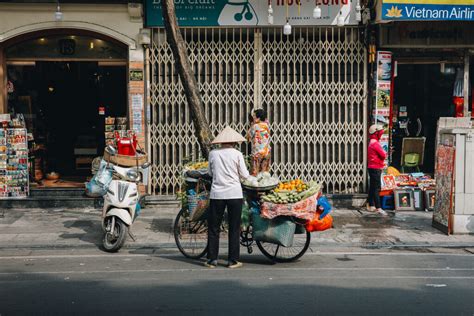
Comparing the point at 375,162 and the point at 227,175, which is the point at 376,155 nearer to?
the point at 375,162

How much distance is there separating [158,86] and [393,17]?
5064 millimetres

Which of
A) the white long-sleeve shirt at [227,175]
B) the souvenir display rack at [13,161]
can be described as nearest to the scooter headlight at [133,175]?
the white long-sleeve shirt at [227,175]

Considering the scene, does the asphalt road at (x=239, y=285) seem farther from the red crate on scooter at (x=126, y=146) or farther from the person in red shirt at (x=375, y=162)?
the red crate on scooter at (x=126, y=146)

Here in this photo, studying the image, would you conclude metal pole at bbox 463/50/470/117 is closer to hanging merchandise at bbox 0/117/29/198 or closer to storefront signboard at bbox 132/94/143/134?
storefront signboard at bbox 132/94/143/134

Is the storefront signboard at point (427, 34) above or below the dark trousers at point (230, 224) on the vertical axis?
above

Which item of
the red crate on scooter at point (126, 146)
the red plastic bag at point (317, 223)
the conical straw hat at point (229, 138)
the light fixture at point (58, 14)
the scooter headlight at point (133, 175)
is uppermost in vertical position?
the light fixture at point (58, 14)

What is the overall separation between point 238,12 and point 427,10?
151 inches

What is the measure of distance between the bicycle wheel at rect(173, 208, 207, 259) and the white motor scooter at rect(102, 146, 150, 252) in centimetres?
95

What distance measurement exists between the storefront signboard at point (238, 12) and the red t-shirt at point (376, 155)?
2958 millimetres

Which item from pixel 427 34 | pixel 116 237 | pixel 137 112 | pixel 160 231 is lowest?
pixel 160 231

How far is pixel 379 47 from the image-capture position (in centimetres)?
1470

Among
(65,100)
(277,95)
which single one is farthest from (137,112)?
(277,95)

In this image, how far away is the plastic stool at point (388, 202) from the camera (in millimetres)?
14250

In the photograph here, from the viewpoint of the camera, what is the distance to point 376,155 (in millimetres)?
13422
